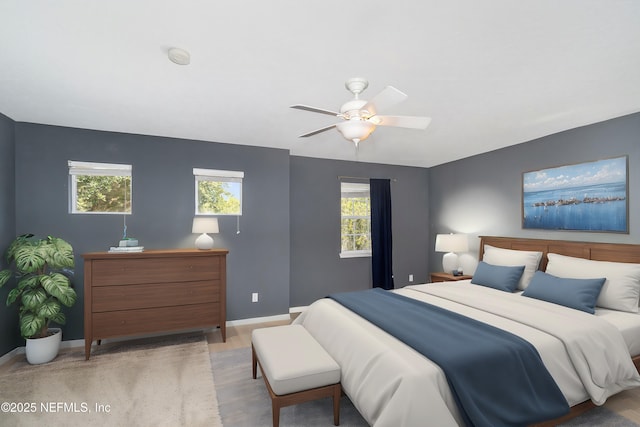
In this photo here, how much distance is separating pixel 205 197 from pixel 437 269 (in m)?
4.12

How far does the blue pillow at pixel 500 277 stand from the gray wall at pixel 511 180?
0.79 meters

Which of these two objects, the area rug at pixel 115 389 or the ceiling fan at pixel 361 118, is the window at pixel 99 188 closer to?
the area rug at pixel 115 389

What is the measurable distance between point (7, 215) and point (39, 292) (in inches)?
35.6

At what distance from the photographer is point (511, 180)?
4.14 metres

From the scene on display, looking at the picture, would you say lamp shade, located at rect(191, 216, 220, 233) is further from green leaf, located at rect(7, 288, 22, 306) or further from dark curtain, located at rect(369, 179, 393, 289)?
dark curtain, located at rect(369, 179, 393, 289)

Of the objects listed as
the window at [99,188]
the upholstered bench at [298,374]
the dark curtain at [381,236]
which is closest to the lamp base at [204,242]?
the window at [99,188]

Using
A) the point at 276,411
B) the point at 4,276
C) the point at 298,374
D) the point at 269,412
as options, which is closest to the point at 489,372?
the point at 298,374

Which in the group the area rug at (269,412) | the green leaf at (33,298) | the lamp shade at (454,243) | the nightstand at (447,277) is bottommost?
the area rug at (269,412)

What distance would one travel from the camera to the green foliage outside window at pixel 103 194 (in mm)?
3508

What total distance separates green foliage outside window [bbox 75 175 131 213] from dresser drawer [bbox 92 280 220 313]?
986 millimetres

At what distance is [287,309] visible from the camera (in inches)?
172

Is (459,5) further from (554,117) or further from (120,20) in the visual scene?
(554,117)

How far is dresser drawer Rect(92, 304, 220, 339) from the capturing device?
10.3 ft

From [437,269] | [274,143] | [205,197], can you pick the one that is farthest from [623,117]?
[205,197]
